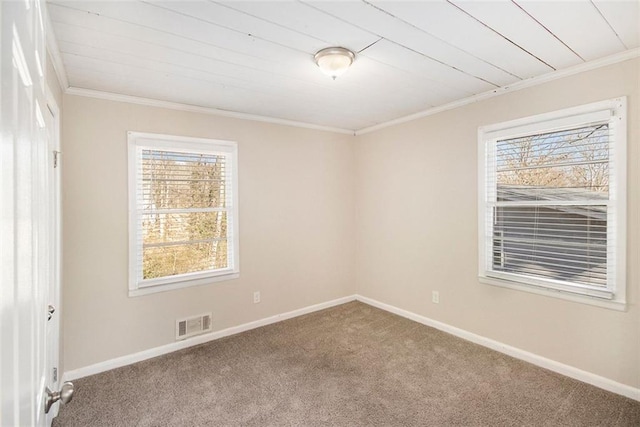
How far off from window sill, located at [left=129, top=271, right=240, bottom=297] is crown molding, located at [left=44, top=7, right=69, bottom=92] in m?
1.77

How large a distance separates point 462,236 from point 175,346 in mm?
3020

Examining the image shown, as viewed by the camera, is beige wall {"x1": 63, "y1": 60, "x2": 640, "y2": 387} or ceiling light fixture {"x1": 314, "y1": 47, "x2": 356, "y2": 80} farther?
beige wall {"x1": 63, "y1": 60, "x2": 640, "y2": 387}

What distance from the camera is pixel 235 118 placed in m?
3.53

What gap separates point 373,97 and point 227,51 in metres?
1.46

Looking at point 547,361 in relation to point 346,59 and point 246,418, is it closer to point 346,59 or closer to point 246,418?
point 246,418

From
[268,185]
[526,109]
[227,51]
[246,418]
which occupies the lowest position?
[246,418]

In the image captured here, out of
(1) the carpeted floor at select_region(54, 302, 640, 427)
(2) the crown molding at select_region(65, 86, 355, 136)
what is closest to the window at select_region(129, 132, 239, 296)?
(2) the crown molding at select_region(65, 86, 355, 136)

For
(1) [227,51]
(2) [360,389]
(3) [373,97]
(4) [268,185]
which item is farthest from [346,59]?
(2) [360,389]

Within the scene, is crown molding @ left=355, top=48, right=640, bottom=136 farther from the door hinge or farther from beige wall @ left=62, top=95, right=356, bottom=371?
the door hinge

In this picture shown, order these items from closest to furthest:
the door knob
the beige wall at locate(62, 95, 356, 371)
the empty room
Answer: the door knob
the empty room
the beige wall at locate(62, 95, 356, 371)

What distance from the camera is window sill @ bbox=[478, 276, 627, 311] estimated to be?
2.37 m

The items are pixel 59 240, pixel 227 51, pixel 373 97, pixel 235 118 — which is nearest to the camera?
pixel 227 51

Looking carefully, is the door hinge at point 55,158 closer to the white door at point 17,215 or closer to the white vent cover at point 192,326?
the white vent cover at point 192,326

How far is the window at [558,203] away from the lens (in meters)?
2.37
